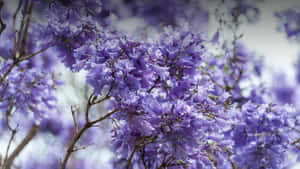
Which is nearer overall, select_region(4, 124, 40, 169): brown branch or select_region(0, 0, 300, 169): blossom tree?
select_region(0, 0, 300, 169): blossom tree

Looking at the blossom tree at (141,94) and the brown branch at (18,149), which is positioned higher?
the blossom tree at (141,94)

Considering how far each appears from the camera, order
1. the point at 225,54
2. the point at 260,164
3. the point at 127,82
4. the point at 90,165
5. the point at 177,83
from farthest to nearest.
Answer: the point at 90,165, the point at 225,54, the point at 260,164, the point at 177,83, the point at 127,82

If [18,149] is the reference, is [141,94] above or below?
above

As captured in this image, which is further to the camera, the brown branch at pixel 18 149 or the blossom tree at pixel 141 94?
the brown branch at pixel 18 149

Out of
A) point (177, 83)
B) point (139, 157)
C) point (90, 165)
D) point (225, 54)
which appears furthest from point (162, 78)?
point (90, 165)

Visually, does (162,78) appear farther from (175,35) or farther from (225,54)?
(225,54)

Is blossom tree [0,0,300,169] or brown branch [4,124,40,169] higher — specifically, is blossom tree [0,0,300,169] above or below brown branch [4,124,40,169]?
above

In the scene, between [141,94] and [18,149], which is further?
[18,149]

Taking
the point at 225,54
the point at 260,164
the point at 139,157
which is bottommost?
the point at 139,157

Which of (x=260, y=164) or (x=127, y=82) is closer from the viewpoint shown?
(x=127, y=82)

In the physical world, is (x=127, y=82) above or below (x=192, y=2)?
below

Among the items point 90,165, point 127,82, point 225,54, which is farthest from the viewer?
point 90,165
